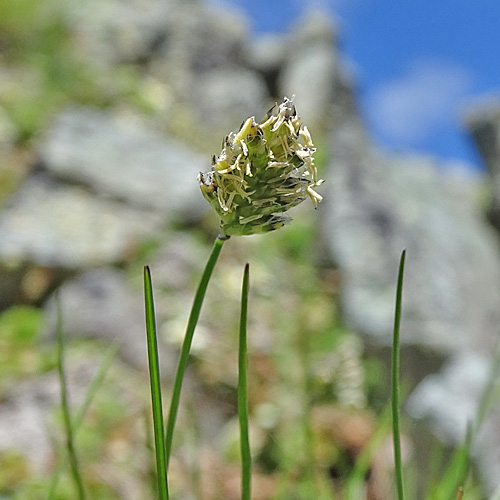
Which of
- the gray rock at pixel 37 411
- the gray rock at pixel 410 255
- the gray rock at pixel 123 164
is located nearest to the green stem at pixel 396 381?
the gray rock at pixel 37 411

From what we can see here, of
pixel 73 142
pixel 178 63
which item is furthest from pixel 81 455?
pixel 178 63

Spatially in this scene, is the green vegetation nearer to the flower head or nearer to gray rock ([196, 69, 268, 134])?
the flower head

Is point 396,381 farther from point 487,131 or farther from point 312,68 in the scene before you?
point 312,68

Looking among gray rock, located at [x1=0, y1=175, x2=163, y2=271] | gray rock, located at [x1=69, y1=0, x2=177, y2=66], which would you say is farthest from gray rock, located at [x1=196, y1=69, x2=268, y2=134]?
gray rock, located at [x1=0, y1=175, x2=163, y2=271]

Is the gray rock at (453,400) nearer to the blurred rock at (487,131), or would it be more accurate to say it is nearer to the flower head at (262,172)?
the flower head at (262,172)

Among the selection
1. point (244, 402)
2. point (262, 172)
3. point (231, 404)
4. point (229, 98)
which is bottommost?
point (231, 404)

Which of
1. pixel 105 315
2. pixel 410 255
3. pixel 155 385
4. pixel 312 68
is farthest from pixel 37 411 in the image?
pixel 312 68

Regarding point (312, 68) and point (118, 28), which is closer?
point (118, 28)
